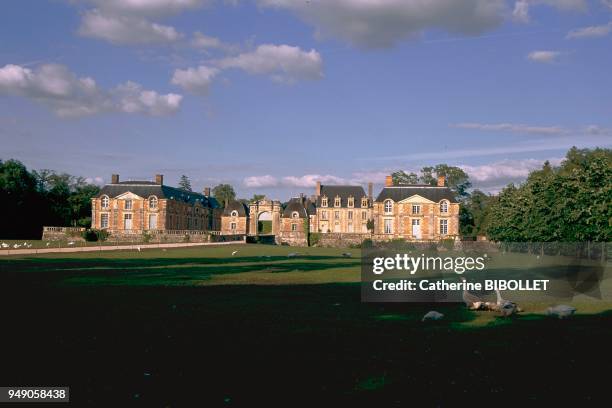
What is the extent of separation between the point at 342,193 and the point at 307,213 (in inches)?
278

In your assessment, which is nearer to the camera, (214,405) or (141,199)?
(214,405)

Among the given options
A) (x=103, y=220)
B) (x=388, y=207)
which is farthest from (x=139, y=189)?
(x=388, y=207)

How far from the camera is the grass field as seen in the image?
788 cm

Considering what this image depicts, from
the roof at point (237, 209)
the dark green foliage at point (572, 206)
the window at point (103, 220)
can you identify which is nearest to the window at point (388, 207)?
the roof at point (237, 209)

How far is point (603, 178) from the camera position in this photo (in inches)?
1458

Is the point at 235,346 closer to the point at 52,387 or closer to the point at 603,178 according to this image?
the point at 52,387

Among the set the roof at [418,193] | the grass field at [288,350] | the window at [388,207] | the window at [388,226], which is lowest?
the grass field at [288,350]

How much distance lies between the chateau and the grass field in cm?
6523

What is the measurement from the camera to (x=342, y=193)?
96812mm

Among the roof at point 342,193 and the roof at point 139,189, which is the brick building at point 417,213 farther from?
the roof at point 139,189

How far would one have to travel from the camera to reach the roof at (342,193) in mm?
95869

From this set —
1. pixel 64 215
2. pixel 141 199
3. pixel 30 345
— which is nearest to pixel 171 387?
pixel 30 345

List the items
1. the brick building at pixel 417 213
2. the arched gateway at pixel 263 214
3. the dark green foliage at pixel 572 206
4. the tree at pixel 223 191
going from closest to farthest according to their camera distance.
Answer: the dark green foliage at pixel 572 206 < the brick building at pixel 417 213 < the arched gateway at pixel 263 214 < the tree at pixel 223 191

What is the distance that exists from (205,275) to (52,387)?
60.8ft
